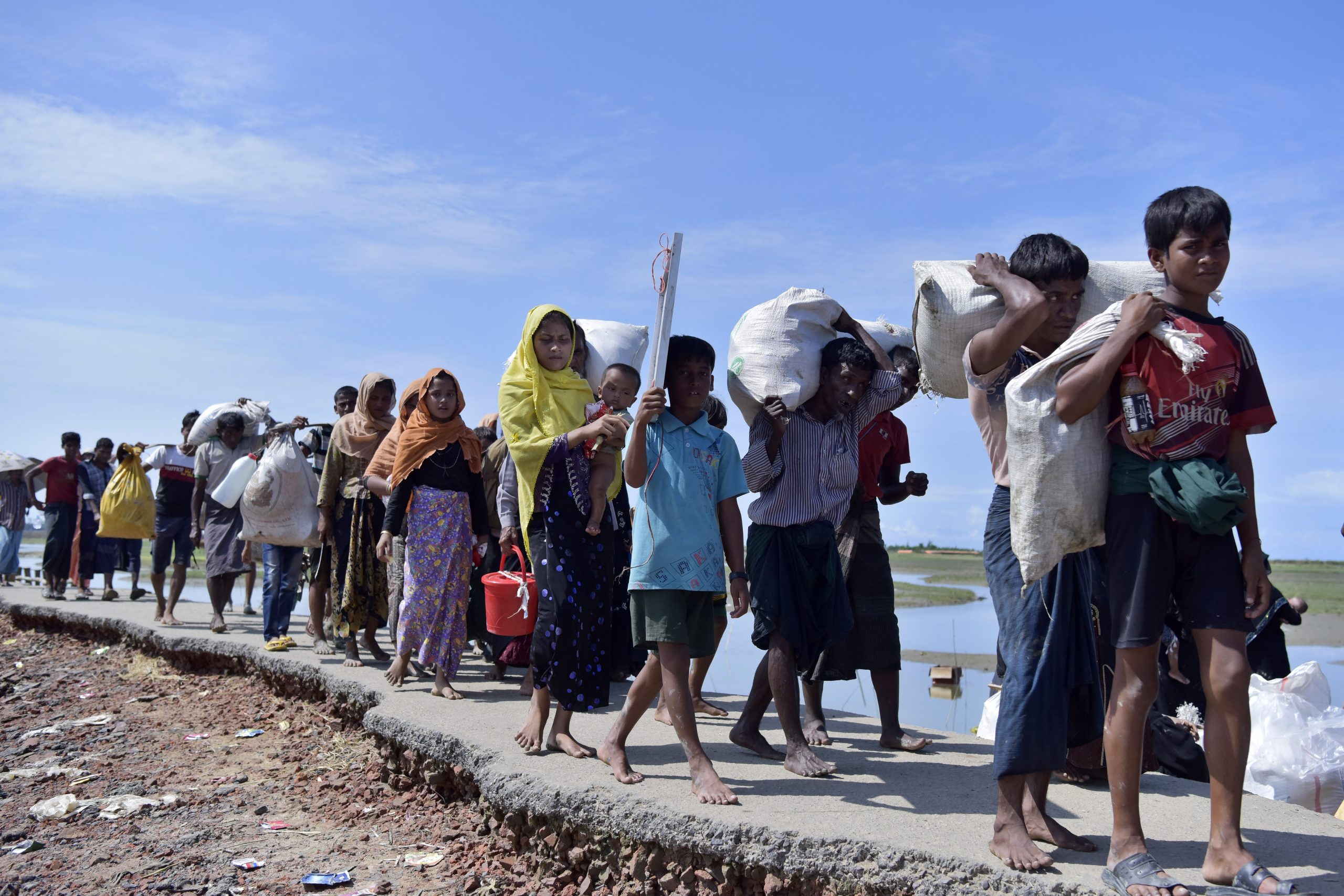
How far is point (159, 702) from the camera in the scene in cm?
773

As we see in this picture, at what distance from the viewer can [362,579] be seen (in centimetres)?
695

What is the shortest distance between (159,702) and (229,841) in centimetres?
369

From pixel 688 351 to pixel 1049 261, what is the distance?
1.39 meters

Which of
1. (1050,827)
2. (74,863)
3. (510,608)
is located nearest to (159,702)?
(74,863)

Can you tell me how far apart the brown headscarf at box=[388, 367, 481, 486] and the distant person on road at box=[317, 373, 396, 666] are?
0.95m

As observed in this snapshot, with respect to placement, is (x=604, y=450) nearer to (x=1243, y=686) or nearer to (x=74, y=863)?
(x=1243, y=686)

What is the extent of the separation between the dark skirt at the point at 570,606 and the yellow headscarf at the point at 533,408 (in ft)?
0.42

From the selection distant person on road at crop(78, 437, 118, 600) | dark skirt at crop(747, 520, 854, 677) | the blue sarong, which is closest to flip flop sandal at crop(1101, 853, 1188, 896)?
the blue sarong

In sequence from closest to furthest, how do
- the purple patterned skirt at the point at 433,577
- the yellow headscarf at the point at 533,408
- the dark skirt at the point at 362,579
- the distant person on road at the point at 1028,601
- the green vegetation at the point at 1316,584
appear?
1. the distant person on road at the point at 1028,601
2. the yellow headscarf at the point at 533,408
3. the purple patterned skirt at the point at 433,577
4. the dark skirt at the point at 362,579
5. the green vegetation at the point at 1316,584

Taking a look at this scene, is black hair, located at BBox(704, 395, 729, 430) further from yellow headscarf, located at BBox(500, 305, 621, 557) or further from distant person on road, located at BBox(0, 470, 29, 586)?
distant person on road, located at BBox(0, 470, 29, 586)

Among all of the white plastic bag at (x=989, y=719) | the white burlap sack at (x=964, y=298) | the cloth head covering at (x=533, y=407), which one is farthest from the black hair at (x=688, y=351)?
the white plastic bag at (x=989, y=719)

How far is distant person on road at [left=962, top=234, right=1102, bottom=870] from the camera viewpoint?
297cm

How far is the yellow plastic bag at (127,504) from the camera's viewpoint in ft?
37.1

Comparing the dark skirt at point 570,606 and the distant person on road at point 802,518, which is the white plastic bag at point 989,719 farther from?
the dark skirt at point 570,606
